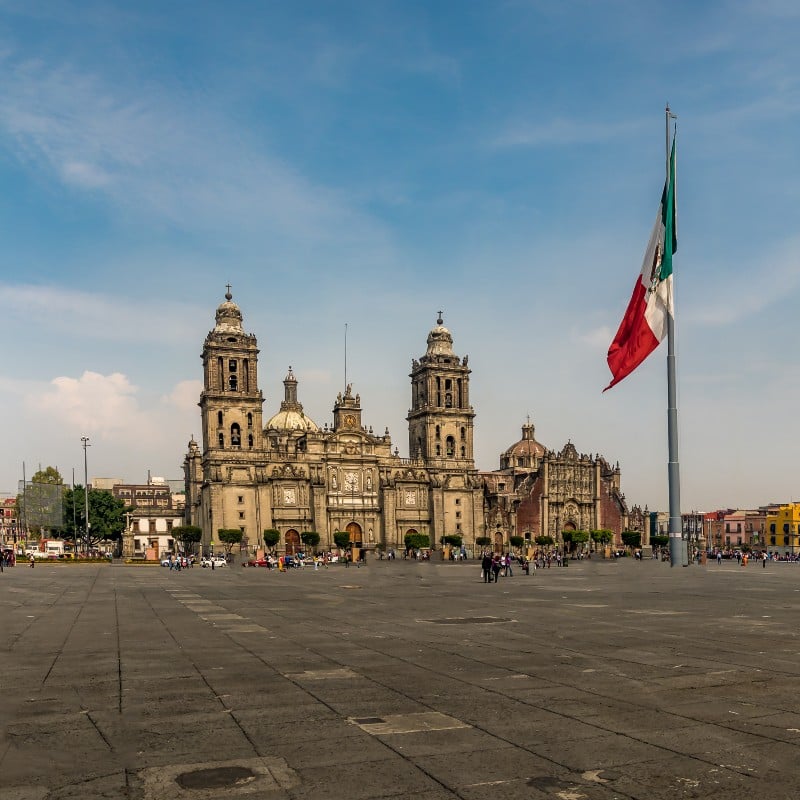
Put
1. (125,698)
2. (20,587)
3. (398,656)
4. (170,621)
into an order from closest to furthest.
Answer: (125,698) < (398,656) < (170,621) < (20,587)

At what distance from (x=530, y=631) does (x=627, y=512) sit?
398ft

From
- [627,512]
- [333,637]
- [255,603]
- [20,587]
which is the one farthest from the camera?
[627,512]

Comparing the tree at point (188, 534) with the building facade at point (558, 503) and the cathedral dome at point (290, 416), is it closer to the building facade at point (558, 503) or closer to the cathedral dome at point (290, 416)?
the cathedral dome at point (290, 416)

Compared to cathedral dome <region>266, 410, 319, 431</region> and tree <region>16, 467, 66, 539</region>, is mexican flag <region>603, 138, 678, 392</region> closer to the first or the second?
tree <region>16, 467, 66, 539</region>

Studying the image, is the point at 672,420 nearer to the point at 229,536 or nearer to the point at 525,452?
the point at 229,536

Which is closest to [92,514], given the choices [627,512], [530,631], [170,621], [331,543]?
[331,543]

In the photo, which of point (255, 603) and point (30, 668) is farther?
point (255, 603)

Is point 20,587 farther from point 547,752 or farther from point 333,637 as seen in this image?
point 547,752

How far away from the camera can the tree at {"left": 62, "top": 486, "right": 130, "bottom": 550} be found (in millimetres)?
104625

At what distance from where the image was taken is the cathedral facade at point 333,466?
101 meters

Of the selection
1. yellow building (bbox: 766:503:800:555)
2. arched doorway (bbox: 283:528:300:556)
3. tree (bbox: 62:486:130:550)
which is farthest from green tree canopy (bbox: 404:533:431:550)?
yellow building (bbox: 766:503:800:555)

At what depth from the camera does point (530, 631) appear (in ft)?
64.7

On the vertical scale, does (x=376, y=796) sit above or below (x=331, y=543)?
above

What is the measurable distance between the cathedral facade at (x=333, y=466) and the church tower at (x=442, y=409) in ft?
0.45
